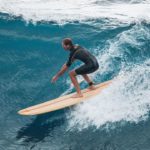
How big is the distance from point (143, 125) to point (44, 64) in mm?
4451

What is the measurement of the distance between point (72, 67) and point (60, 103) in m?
2.86

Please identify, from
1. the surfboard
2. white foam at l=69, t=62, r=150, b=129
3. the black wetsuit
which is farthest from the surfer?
white foam at l=69, t=62, r=150, b=129

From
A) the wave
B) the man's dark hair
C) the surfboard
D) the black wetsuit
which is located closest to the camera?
the surfboard

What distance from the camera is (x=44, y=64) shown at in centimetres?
1564

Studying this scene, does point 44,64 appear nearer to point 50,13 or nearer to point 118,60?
point 118,60

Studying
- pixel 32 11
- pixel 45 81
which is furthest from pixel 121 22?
pixel 45 81

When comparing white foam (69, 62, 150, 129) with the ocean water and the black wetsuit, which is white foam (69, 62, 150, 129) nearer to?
the ocean water

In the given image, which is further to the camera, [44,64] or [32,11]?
[32,11]

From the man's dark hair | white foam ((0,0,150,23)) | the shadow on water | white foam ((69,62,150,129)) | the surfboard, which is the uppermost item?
the man's dark hair

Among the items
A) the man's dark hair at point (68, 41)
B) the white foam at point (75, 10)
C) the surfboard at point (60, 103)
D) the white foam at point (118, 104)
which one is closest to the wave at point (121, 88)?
the white foam at point (118, 104)

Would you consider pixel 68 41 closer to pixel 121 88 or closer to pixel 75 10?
pixel 121 88

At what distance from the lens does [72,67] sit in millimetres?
15422

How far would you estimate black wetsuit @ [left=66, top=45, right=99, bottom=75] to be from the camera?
41.3 feet

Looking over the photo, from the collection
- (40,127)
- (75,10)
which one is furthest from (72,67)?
(75,10)
